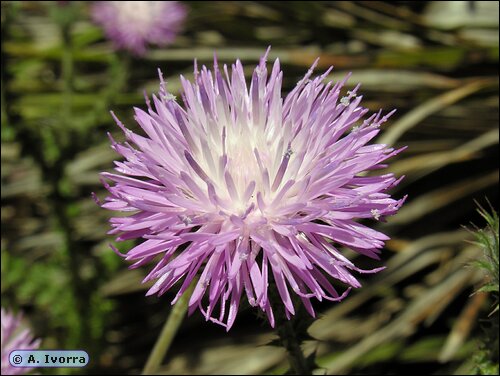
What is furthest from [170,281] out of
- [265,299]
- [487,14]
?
[487,14]

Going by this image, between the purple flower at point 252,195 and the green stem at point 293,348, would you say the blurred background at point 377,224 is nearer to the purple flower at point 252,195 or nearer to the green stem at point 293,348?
the green stem at point 293,348

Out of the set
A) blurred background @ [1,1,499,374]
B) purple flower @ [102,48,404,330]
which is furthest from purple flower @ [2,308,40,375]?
purple flower @ [102,48,404,330]

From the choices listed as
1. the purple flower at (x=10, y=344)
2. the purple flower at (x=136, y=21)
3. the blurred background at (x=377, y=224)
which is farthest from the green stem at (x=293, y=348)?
the purple flower at (x=136, y=21)

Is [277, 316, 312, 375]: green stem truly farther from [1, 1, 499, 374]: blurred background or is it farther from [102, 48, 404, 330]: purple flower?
[1, 1, 499, 374]: blurred background

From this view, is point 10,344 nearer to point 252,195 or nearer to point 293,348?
point 293,348

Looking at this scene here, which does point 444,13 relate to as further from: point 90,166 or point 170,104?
point 170,104
